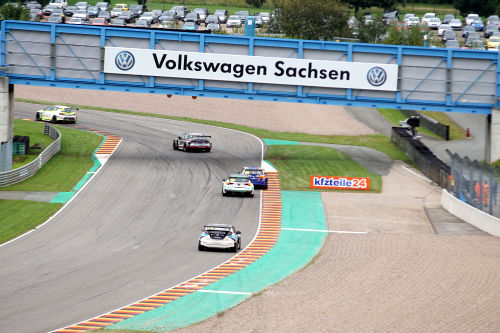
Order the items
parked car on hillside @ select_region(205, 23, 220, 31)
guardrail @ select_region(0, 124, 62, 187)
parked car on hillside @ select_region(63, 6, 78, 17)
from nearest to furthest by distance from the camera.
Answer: guardrail @ select_region(0, 124, 62, 187), parked car on hillside @ select_region(205, 23, 220, 31), parked car on hillside @ select_region(63, 6, 78, 17)

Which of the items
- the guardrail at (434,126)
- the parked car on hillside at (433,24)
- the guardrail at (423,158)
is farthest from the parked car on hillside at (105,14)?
the guardrail at (423,158)

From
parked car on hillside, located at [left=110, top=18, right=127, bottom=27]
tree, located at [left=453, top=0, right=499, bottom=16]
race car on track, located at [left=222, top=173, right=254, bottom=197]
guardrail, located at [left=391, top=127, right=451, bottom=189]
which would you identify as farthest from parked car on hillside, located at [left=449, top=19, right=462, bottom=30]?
race car on track, located at [left=222, top=173, right=254, bottom=197]

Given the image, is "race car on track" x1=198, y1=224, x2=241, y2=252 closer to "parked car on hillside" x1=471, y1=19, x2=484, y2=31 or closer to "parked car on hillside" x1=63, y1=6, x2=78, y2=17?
"parked car on hillside" x1=63, y1=6, x2=78, y2=17

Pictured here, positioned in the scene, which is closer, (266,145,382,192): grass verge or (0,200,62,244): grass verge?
(0,200,62,244): grass verge

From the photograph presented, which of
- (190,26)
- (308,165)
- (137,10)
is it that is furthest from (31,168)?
(137,10)

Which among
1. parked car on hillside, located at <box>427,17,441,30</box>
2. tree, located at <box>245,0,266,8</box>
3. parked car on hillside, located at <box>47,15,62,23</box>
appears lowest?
parked car on hillside, located at <box>47,15,62,23</box>

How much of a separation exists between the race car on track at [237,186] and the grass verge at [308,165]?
4.11 meters

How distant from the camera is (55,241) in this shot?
35594 mm

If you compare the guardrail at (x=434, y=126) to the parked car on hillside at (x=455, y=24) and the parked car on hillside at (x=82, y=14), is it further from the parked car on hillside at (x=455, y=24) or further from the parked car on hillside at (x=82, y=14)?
the parked car on hillside at (x=82, y=14)

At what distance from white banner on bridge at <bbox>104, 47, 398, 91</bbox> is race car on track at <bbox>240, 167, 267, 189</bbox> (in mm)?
7990

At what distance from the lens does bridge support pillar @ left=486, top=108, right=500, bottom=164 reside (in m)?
53.6

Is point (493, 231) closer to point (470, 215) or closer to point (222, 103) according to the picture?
point (470, 215)

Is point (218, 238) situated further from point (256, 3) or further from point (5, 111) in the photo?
point (256, 3)

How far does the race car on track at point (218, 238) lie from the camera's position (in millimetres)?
34312
